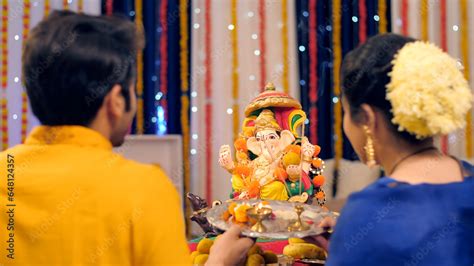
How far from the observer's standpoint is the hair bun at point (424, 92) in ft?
4.02

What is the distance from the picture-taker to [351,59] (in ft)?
4.32

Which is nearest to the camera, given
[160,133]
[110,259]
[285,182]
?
[110,259]

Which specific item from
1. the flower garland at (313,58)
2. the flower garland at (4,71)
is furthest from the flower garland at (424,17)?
the flower garland at (4,71)

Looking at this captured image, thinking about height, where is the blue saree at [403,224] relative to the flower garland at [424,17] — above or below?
below

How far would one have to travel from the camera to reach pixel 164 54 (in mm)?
4426

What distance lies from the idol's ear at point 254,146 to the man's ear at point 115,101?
112cm

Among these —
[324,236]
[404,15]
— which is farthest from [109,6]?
[324,236]

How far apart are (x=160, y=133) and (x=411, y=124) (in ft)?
11.0

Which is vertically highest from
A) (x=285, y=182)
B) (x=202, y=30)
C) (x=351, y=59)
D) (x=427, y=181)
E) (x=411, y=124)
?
(x=202, y=30)

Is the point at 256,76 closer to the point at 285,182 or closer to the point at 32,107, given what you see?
the point at 285,182

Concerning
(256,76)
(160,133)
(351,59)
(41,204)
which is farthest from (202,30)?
(41,204)

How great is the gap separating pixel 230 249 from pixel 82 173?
55 centimetres

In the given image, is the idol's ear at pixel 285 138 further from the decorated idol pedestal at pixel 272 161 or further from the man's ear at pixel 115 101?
the man's ear at pixel 115 101

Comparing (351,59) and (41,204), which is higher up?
(351,59)
